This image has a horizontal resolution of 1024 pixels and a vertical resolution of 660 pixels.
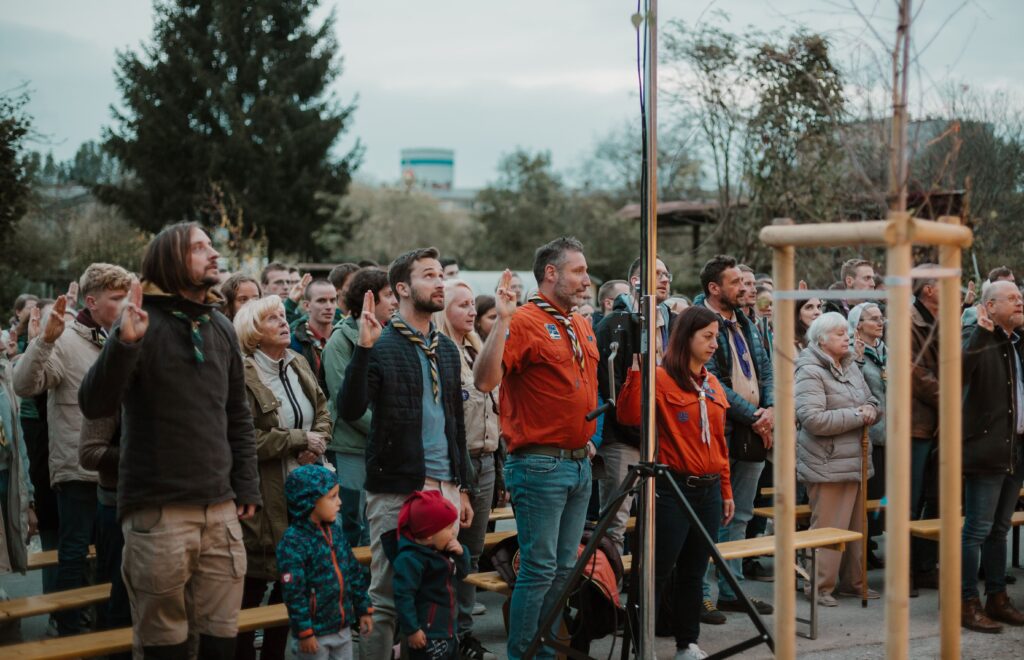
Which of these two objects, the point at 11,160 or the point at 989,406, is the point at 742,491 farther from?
the point at 11,160

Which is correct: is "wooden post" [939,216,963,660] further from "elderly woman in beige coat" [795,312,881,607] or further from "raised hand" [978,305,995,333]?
"elderly woman in beige coat" [795,312,881,607]

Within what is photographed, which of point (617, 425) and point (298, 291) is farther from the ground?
point (298, 291)

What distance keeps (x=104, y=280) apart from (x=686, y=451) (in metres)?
3.31

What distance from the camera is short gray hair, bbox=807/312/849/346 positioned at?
24.2 ft

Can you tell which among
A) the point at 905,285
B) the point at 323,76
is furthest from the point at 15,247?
the point at 905,285

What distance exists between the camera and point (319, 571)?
480 cm

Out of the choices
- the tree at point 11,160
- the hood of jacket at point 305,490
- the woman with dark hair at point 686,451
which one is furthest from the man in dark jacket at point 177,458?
the tree at point 11,160

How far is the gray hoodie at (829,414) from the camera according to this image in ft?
24.1

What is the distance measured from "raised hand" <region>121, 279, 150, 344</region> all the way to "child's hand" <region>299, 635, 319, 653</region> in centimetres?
160

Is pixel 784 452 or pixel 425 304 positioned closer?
pixel 784 452

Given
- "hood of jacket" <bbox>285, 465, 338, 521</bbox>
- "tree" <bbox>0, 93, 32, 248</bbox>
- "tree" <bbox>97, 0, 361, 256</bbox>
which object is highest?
"tree" <bbox>97, 0, 361, 256</bbox>

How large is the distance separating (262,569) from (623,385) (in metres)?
2.33

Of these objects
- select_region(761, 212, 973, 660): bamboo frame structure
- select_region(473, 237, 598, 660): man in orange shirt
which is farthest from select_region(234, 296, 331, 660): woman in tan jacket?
select_region(761, 212, 973, 660): bamboo frame structure

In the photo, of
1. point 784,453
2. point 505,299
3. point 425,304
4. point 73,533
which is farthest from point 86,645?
point 784,453
